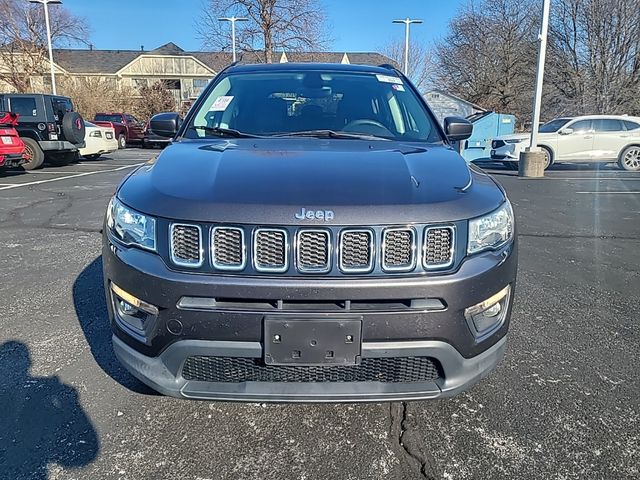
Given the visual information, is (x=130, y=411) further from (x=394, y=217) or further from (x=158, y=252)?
(x=394, y=217)

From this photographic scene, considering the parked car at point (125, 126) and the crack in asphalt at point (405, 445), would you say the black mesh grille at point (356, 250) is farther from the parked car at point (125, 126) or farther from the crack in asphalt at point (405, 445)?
the parked car at point (125, 126)

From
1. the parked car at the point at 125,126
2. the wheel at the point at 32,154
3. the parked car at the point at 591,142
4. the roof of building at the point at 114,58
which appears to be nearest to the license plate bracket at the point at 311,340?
the wheel at the point at 32,154

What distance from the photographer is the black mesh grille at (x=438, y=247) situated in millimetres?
1815

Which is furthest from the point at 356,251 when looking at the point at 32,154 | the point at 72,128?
the point at 32,154

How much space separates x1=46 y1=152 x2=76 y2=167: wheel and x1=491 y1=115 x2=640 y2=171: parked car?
13570 millimetres

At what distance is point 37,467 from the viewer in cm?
192

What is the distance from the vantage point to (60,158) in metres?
14.8

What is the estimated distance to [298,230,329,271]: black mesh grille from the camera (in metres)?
1.77

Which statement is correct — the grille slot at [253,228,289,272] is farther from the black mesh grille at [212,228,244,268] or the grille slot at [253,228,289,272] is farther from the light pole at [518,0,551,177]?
the light pole at [518,0,551,177]

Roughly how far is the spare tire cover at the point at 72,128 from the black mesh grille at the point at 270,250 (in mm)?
13314

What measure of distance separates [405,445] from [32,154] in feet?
45.7

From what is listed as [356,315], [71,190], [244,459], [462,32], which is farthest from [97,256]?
[462,32]

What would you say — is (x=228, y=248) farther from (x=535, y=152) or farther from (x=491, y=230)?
(x=535, y=152)

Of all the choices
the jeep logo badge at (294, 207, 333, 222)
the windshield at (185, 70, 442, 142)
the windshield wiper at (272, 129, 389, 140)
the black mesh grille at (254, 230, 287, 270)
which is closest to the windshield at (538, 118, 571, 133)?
the windshield at (185, 70, 442, 142)
